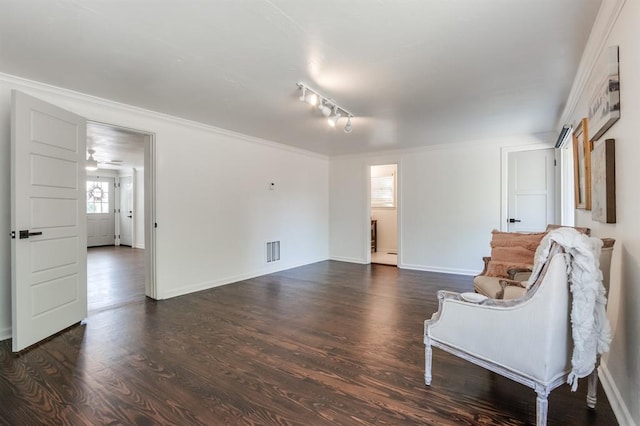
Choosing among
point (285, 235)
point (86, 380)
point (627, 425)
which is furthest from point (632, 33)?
point (285, 235)

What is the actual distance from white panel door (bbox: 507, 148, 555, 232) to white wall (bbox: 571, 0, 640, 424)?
3079 mm

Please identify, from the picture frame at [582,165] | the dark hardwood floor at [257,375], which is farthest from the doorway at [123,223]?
the picture frame at [582,165]

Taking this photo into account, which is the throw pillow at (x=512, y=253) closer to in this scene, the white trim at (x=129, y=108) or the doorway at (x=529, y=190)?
the doorway at (x=529, y=190)

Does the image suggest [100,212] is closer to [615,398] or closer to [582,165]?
[582,165]

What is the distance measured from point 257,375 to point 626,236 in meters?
2.34

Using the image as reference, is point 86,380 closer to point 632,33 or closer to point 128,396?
point 128,396

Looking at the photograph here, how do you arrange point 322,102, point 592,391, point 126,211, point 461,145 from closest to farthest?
point 592,391
point 322,102
point 461,145
point 126,211

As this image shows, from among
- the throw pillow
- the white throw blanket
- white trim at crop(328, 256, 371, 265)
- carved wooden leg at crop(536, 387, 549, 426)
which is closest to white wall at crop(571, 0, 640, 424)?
the white throw blanket

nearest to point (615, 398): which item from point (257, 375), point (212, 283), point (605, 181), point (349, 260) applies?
point (605, 181)

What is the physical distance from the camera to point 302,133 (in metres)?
4.72

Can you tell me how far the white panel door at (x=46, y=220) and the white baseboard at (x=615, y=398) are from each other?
398 centimetres

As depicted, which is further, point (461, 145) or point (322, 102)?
point (461, 145)

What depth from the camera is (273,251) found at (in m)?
5.50

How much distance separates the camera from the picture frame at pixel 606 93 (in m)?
1.74
